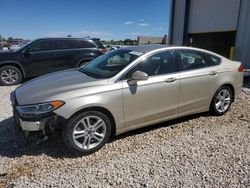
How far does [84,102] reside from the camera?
10.3 ft

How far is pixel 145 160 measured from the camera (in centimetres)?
318

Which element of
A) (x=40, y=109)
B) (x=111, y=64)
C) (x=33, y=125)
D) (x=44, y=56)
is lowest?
(x=33, y=125)

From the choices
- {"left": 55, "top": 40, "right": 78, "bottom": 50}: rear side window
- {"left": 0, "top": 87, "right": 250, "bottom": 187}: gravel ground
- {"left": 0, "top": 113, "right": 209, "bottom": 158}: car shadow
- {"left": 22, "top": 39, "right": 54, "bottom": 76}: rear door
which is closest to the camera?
{"left": 0, "top": 87, "right": 250, "bottom": 187}: gravel ground

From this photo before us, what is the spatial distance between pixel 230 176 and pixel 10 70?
7498 mm

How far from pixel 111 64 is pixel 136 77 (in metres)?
0.80

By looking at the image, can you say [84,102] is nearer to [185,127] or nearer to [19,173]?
[19,173]

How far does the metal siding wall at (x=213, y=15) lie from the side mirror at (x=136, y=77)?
1020 cm

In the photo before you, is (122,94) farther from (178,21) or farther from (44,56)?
(178,21)

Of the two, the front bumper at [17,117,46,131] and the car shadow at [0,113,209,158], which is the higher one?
the front bumper at [17,117,46,131]

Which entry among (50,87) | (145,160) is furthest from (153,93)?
(50,87)

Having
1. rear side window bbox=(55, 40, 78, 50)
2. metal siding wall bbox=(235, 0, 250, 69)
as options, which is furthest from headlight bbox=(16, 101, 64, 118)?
metal siding wall bbox=(235, 0, 250, 69)

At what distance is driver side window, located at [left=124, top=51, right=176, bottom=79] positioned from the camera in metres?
3.71

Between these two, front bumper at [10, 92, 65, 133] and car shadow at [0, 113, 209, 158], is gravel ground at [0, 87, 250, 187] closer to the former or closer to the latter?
car shadow at [0, 113, 209, 158]

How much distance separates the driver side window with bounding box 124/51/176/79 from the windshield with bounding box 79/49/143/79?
0.54ft
